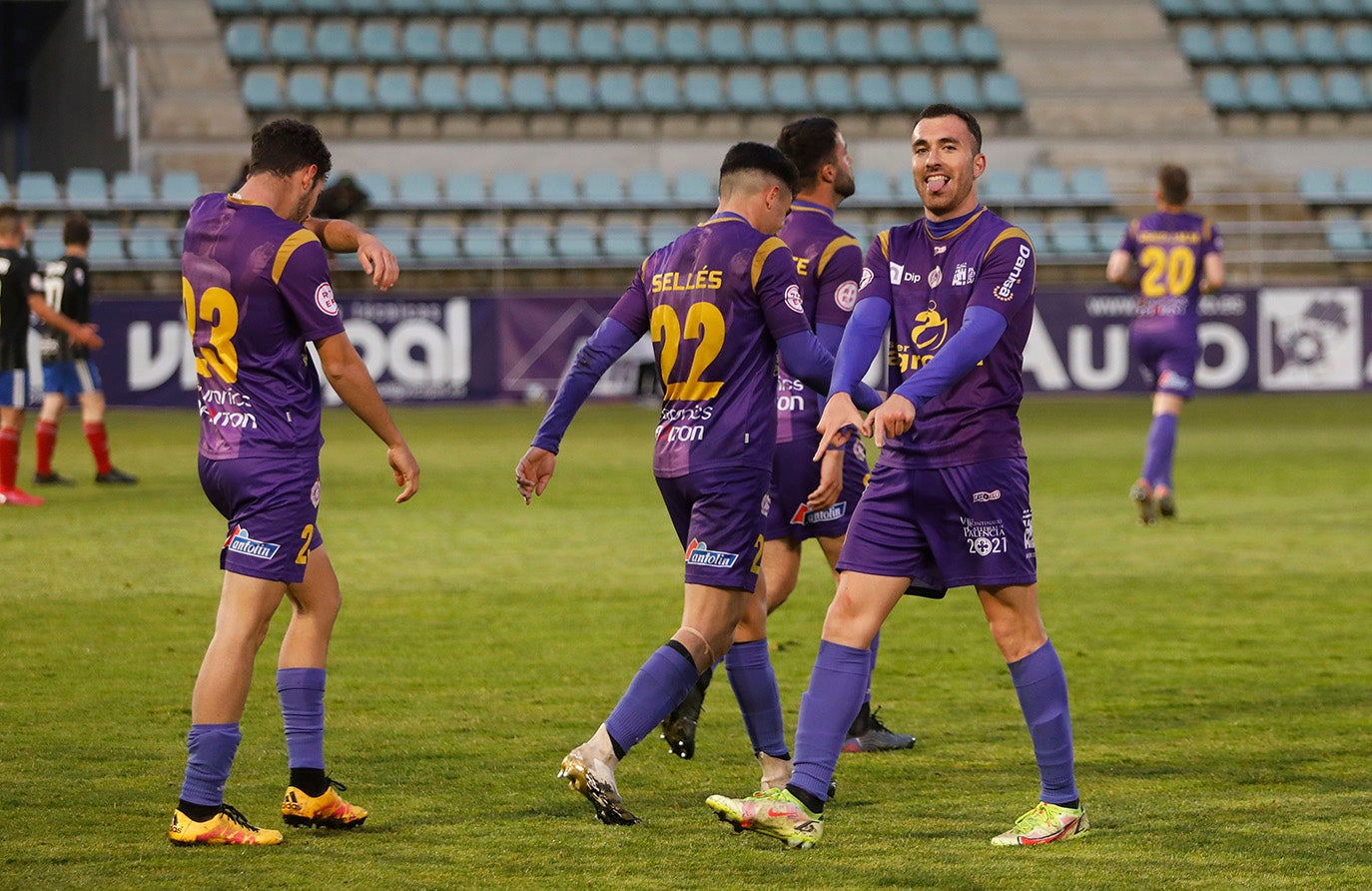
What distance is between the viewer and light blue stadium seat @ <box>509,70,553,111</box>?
29.6 meters

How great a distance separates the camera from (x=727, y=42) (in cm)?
3125

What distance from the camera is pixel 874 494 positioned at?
500 centimetres

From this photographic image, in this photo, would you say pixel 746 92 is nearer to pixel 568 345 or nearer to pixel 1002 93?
pixel 1002 93

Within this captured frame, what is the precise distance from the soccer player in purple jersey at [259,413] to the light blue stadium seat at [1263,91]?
96.8ft

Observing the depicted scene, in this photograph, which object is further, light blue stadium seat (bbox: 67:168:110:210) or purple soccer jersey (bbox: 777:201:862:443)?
light blue stadium seat (bbox: 67:168:110:210)

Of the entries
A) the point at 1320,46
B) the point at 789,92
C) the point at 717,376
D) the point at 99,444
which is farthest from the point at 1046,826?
the point at 1320,46

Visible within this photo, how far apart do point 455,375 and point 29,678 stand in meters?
17.5

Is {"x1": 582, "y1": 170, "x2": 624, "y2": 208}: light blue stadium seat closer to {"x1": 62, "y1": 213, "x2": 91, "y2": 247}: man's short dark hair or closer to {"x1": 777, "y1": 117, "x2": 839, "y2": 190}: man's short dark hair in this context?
{"x1": 62, "y1": 213, "x2": 91, "y2": 247}: man's short dark hair

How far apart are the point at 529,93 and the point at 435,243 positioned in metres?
4.33

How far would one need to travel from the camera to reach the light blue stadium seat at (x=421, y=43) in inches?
1179

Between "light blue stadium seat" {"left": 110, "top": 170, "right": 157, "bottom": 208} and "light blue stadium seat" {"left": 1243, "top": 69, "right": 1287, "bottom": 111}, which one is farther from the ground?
"light blue stadium seat" {"left": 1243, "top": 69, "right": 1287, "bottom": 111}

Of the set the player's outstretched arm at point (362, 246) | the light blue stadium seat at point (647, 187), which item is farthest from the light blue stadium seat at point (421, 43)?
the player's outstretched arm at point (362, 246)

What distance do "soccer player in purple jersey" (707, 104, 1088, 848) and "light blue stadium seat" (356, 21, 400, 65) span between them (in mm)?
25978

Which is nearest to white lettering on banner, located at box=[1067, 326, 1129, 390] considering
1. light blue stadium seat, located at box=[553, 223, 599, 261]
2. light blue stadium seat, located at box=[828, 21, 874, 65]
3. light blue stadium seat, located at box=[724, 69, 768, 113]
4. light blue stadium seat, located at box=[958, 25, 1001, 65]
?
light blue stadium seat, located at box=[553, 223, 599, 261]
